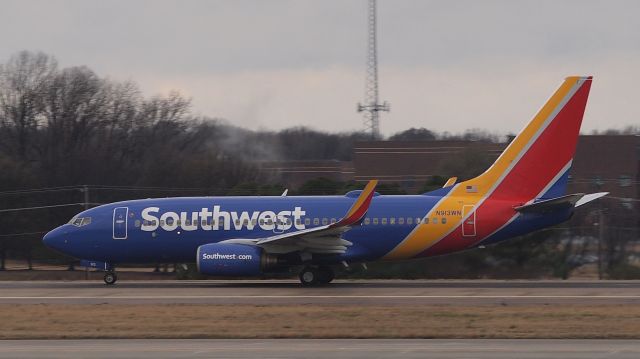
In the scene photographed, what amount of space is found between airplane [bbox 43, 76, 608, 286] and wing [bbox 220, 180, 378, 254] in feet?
0.14

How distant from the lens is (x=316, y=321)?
907 inches

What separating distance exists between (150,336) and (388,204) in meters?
13.5

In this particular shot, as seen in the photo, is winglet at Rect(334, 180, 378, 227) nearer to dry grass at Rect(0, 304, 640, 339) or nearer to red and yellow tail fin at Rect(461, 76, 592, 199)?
red and yellow tail fin at Rect(461, 76, 592, 199)

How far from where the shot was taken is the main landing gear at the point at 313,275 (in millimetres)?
32625

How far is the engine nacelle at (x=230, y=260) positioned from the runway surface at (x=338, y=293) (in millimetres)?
574

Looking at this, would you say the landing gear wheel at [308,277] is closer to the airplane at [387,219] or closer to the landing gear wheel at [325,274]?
the airplane at [387,219]

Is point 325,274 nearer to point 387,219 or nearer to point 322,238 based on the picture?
point 322,238

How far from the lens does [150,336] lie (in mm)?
20859

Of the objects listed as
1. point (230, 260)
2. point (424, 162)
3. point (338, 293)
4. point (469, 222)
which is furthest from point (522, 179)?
point (424, 162)
